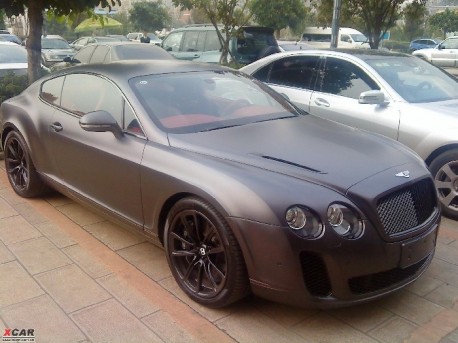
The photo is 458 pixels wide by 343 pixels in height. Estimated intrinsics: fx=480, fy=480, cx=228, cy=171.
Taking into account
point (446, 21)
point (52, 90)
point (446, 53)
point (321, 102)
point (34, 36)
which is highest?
point (446, 21)

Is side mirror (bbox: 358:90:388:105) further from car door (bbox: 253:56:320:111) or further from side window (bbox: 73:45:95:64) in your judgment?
side window (bbox: 73:45:95:64)

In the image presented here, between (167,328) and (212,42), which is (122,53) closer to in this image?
(212,42)

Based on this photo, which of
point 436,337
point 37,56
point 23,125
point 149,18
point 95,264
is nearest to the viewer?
point 436,337

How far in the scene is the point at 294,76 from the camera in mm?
6031

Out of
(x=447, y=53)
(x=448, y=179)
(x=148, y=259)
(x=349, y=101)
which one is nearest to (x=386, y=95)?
(x=349, y=101)

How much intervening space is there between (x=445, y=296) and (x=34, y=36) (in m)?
6.18

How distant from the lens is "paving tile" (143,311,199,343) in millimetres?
2709

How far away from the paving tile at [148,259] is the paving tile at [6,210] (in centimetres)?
145

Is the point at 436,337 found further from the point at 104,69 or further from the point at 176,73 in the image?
the point at 104,69

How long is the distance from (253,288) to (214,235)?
1.26 ft

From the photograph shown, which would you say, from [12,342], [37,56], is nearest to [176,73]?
[12,342]

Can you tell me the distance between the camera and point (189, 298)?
3.11 m

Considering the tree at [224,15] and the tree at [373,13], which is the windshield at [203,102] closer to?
the tree at [373,13]

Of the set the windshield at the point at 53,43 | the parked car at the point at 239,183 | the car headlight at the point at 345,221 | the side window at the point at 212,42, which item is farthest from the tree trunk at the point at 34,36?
the windshield at the point at 53,43
